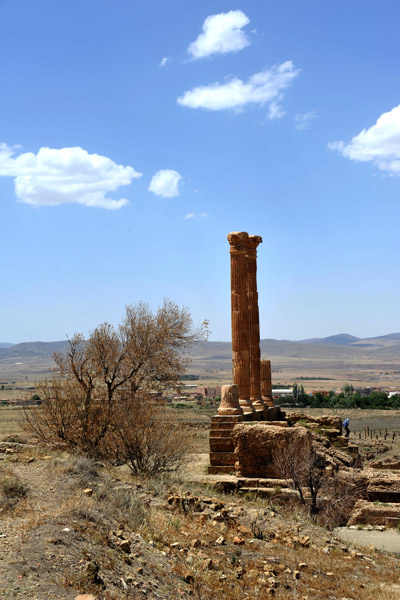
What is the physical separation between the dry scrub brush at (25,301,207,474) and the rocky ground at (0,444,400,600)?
5.89 ft

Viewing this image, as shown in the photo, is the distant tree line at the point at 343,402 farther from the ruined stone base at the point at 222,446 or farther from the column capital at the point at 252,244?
the ruined stone base at the point at 222,446

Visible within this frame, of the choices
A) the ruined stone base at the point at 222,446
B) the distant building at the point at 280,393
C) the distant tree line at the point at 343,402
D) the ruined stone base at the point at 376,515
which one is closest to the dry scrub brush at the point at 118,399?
the ruined stone base at the point at 222,446

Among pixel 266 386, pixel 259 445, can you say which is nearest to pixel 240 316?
pixel 259 445

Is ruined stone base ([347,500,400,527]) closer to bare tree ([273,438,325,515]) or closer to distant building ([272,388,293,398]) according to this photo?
bare tree ([273,438,325,515])

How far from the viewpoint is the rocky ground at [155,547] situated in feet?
26.5

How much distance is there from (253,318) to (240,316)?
3.92m

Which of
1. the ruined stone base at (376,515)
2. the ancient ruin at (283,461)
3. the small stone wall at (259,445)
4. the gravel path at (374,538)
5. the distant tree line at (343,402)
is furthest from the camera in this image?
the distant tree line at (343,402)

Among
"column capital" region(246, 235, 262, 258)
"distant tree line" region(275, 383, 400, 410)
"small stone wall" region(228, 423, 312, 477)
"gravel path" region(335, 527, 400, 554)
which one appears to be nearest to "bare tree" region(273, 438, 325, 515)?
"small stone wall" region(228, 423, 312, 477)

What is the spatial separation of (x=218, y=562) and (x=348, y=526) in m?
6.67

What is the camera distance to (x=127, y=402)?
59.5 feet

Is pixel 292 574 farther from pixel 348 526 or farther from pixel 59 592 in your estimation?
pixel 348 526

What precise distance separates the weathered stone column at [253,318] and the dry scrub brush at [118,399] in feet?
12.7

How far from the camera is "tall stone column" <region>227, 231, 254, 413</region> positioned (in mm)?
24359

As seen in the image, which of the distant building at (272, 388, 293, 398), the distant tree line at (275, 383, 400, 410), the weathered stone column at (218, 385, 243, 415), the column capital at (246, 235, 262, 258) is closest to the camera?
the weathered stone column at (218, 385, 243, 415)
